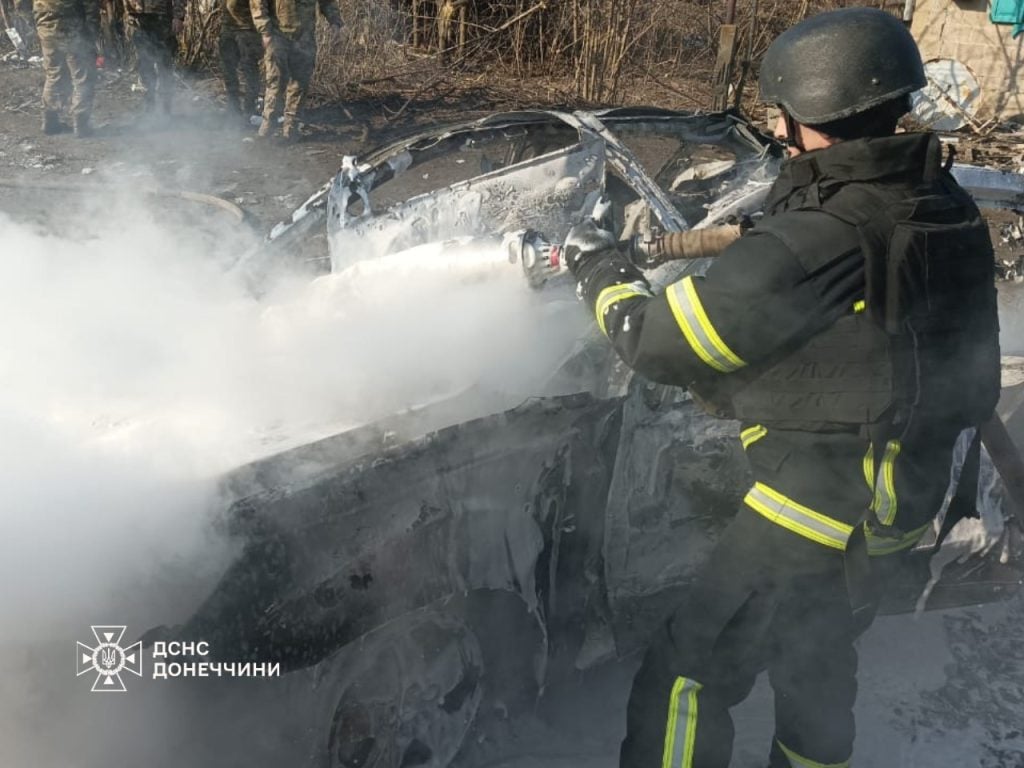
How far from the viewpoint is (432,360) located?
109 inches

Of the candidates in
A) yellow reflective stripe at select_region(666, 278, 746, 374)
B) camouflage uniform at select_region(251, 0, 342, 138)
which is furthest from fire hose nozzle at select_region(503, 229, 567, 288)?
camouflage uniform at select_region(251, 0, 342, 138)

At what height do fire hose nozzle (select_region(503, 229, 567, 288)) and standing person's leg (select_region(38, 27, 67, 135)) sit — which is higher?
fire hose nozzle (select_region(503, 229, 567, 288))

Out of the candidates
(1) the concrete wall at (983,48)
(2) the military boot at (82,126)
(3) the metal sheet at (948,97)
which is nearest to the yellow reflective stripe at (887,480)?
(2) the military boot at (82,126)

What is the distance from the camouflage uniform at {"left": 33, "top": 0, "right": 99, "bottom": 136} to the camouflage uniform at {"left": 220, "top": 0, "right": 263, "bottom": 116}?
1202mm

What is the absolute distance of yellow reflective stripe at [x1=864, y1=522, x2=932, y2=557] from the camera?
2236 millimetres

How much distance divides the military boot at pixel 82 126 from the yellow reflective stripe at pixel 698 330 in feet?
27.7

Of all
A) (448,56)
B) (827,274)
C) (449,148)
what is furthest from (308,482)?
(448,56)

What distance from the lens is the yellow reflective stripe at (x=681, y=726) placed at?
225 centimetres

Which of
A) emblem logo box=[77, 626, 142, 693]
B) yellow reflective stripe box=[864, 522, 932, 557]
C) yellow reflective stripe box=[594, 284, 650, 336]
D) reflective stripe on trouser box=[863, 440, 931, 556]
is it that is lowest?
yellow reflective stripe box=[864, 522, 932, 557]

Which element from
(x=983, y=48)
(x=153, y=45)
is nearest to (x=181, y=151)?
(x=153, y=45)

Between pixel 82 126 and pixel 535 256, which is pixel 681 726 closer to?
pixel 535 256

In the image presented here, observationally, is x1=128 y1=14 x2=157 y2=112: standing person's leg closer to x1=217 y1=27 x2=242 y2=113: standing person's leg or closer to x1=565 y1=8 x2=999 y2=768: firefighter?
x1=217 y1=27 x2=242 y2=113: standing person's leg

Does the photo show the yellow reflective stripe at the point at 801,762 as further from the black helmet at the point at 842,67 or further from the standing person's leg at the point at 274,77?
the standing person's leg at the point at 274,77

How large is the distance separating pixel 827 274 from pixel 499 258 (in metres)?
1.08
